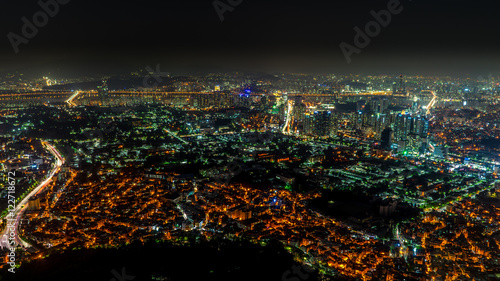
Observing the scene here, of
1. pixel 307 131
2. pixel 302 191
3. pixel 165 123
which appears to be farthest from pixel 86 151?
pixel 307 131

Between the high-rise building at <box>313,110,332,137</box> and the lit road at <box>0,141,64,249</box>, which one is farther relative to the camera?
the high-rise building at <box>313,110,332,137</box>

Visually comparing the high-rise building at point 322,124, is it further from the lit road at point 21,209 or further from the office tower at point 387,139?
the lit road at point 21,209

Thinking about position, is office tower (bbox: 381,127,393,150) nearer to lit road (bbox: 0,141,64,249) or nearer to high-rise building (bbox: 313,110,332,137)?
high-rise building (bbox: 313,110,332,137)

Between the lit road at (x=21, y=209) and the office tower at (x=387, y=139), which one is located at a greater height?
the office tower at (x=387, y=139)

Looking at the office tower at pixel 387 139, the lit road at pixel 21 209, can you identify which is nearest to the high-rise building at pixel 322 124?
the office tower at pixel 387 139

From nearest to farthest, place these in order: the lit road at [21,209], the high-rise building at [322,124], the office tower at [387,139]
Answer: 1. the lit road at [21,209]
2. the office tower at [387,139]
3. the high-rise building at [322,124]

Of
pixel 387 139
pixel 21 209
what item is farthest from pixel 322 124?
pixel 21 209

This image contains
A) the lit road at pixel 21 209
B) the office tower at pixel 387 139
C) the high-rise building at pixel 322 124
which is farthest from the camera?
the high-rise building at pixel 322 124

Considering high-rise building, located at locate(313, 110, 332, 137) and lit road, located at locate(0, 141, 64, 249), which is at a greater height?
high-rise building, located at locate(313, 110, 332, 137)

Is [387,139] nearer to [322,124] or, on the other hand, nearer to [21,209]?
[322,124]

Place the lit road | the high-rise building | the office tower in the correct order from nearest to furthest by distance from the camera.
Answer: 1. the lit road
2. the office tower
3. the high-rise building

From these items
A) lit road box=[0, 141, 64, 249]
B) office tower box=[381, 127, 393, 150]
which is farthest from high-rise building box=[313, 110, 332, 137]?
lit road box=[0, 141, 64, 249]
